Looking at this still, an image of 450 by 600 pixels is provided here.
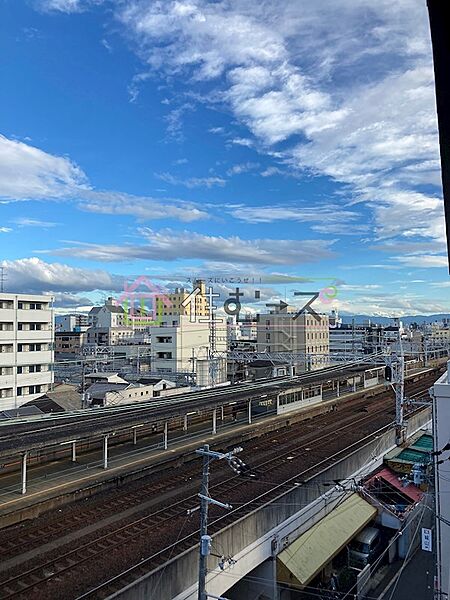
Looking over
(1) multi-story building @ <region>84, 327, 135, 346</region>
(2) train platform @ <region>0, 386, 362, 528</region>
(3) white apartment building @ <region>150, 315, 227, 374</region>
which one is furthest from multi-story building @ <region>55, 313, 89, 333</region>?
(2) train platform @ <region>0, 386, 362, 528</region>

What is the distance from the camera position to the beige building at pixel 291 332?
3919 centimetres

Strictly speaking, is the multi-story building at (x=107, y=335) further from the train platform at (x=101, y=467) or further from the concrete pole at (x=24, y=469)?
the concrete pole at (x=24, y=469)

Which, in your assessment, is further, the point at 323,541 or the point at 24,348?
the point at 24,348

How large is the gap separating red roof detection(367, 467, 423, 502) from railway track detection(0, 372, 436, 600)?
1007mm

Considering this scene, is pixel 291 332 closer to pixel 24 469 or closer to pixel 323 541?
pixel 323 541

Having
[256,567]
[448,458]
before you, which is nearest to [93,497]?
[256,567]

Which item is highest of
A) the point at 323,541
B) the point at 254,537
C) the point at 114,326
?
the point at 114,326

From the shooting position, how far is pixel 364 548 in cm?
927

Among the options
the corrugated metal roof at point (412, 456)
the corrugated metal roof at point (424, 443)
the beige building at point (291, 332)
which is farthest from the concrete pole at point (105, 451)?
the beige building at point (291, 332)

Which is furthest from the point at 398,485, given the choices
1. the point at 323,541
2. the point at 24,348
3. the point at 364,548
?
the point at 24,348

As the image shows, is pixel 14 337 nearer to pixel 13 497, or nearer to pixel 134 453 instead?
pixel 134 453

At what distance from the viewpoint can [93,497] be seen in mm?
8680

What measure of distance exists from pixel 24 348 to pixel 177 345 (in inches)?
405

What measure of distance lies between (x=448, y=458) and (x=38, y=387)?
1892 centimetres
